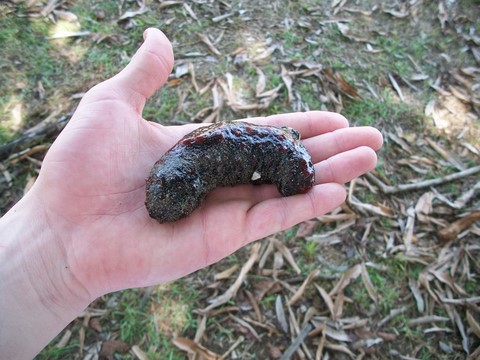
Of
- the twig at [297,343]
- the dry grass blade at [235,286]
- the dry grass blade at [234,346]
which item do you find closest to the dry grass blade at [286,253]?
the dry grass blade at [235,286]

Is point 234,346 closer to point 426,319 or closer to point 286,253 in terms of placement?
point 286,253

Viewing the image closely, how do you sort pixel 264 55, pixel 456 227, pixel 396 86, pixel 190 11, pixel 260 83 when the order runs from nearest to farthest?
pixel 456 227 < pixel 260 83 < pixel 396 86 < pixel 264 55 < pixel 190 11

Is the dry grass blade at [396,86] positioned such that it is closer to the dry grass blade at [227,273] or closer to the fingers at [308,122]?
the fingers at [308,122]

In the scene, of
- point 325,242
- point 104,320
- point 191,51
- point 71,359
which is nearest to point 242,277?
point 325,242

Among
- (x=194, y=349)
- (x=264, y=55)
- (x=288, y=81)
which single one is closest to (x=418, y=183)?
(x=288, y=81)

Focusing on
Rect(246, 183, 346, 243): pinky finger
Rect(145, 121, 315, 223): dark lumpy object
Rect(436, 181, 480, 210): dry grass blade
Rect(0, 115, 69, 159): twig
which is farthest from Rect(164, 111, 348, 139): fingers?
Rect(0, 115, 69, 159): twig

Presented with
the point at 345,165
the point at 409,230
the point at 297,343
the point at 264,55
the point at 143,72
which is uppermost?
the point at 143,72
